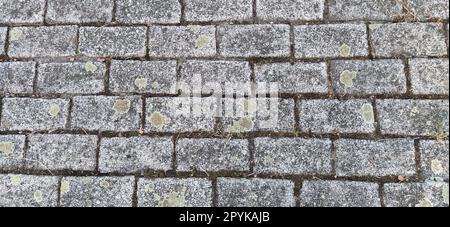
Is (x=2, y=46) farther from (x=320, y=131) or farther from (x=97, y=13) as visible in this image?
(x=320, y=131)

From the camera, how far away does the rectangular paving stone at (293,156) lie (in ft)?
10.0

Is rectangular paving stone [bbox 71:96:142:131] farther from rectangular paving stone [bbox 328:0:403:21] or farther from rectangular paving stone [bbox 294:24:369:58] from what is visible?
rectangular paving stone [bbox 328:0:403:21]

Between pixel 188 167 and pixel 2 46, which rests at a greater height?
pixel 2 46

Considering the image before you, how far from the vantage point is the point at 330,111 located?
3.12 meters

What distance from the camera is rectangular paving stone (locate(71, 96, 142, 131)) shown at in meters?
3.16

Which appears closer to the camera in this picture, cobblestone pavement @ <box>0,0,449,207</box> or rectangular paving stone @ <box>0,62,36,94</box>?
cobblestone pavement @ <box>0,0,449,207</box>

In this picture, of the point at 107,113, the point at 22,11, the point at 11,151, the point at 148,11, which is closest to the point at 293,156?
the point at 107,113

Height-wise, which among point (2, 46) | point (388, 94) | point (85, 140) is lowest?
point (85, 140)

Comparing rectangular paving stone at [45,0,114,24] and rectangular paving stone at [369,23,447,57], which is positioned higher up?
rectangular paving stone at [45,0,114,24]

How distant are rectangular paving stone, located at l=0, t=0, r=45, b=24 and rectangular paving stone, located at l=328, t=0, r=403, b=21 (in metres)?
1.99

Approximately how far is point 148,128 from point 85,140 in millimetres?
409

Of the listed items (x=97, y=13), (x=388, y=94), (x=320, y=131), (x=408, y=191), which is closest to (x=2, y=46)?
(x=97, y=13)

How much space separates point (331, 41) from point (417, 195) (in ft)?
3.65

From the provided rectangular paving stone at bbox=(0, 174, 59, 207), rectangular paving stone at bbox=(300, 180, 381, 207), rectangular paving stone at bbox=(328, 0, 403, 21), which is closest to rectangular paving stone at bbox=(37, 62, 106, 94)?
rectangular paving stone at bbox=(0, 174, 59, 207)
